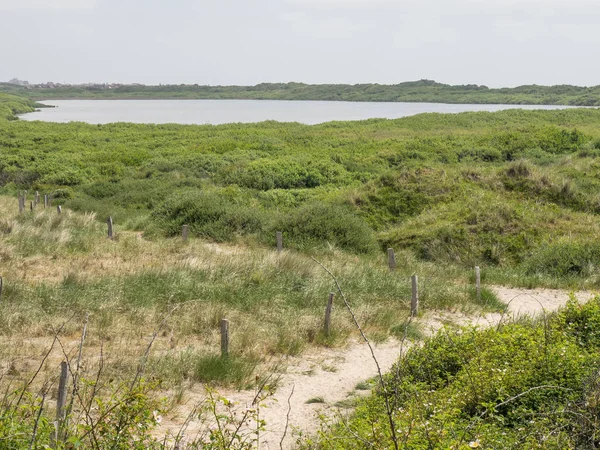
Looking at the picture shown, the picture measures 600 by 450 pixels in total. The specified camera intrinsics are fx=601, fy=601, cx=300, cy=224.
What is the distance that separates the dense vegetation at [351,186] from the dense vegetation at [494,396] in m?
8.61

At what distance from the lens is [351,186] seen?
31828 mm

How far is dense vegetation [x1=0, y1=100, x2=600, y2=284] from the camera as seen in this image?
2002 centimetres

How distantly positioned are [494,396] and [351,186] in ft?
82.4

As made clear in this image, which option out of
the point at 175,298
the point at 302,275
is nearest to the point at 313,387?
the point at 175,298

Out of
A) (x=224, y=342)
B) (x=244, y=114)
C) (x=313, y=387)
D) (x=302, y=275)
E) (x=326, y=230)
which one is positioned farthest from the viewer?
(x=244, y=114)

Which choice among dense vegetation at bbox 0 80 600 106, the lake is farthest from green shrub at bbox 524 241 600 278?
dense vegetation at bbox 0 80 600 106

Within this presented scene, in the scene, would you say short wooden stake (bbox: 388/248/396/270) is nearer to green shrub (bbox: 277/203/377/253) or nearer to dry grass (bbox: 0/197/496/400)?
dry grass (bbox: 0/197/496/400)

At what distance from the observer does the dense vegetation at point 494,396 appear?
536 cm

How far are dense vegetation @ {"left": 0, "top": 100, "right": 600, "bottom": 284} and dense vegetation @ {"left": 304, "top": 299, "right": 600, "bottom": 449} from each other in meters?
8.61

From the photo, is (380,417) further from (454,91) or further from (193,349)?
(454,91)

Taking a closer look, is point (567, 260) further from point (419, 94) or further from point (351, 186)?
point (419, 94)

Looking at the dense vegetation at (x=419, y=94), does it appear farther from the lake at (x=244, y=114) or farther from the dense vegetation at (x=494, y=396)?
the dense vegetation at (x=494, y=396)

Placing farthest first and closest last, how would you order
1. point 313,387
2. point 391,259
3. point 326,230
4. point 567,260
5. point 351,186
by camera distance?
1. point 351,186
2. point 326,230
3. point 567,260
4. point 391,259
5. point 313,387

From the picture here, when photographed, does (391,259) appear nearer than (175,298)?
No
